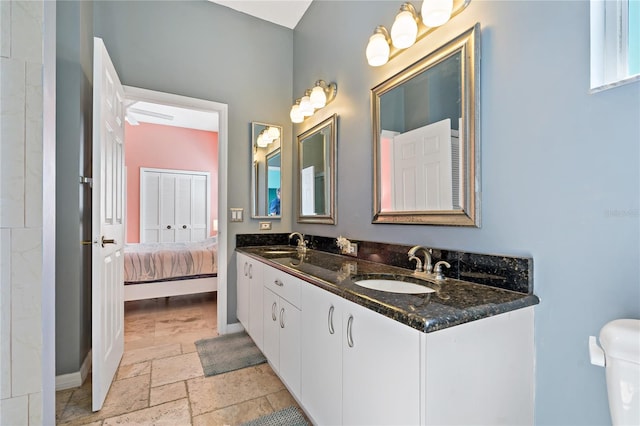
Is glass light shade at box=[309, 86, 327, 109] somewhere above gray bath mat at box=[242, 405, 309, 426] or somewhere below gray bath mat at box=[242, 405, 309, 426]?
above

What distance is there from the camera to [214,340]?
2559mm

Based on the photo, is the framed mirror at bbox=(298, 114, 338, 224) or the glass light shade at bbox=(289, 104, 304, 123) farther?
the glass light shade at bbox=(289, 104, 304, 123)

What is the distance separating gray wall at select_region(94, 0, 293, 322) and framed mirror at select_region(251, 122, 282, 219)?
57mm

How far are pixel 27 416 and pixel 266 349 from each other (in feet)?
4.52

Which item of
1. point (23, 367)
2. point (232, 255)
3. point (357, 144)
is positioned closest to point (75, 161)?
point (232, 255)

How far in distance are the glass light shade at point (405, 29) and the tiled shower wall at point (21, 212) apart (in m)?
1.39

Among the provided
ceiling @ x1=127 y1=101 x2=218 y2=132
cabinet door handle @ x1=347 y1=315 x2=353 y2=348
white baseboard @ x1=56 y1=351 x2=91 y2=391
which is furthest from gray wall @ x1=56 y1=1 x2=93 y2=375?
ceiling @ x1=127 y1=101 x2=218 y2=132

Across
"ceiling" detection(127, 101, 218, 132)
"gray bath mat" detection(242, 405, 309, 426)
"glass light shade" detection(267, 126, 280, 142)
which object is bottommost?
"gray bath mat" detection(242, 405, 309, 426)

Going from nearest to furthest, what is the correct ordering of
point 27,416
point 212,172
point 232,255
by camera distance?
point 27,416 → point 232,255 → point 212,172

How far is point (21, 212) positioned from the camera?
0.70 m

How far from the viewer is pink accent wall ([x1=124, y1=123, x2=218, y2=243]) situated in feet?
17.2

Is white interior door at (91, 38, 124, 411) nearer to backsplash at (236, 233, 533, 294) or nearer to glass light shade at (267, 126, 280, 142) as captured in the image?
glass light shade at (267, 126, 280, 142)

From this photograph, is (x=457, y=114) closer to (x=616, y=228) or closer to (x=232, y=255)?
(x=616, y=228)

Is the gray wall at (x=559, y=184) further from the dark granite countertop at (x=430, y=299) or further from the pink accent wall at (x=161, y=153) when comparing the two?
the pink accent wall at (x=161, y=153)
